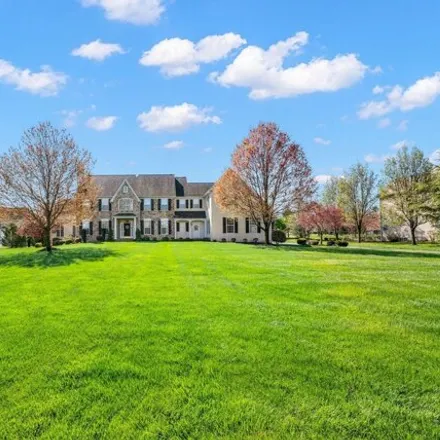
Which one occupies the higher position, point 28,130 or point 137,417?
point 28,130

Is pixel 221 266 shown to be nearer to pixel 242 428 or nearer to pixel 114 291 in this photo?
pixel 114 291

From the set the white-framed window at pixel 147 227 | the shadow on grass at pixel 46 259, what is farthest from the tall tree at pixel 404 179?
the shadow on grass at pixel 46 259

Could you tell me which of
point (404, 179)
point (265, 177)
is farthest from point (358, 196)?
point (265, 177)

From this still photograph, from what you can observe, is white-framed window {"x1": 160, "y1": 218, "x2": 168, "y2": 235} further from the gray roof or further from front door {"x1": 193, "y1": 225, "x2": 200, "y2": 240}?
front door {"x1": 193, "y1": 225, "x2": 200, "y2": 240}

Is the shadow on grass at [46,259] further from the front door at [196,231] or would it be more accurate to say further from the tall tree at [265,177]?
the front door at [196,231]

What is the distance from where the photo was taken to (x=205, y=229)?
50.7 metres

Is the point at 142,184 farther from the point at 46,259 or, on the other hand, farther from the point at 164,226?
the point at 46,259

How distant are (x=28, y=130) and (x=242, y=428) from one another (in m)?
27.8

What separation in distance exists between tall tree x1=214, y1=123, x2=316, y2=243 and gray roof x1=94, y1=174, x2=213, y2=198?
16770mm

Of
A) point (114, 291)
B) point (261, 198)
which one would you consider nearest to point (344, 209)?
point (261, 198)

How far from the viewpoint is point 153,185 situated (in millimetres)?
53125

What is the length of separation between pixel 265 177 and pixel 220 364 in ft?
102

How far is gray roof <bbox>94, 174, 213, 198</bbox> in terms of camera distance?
52125 mm

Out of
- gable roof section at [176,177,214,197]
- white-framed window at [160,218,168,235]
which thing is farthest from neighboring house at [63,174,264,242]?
gable roof section at [176,177,214,197]
